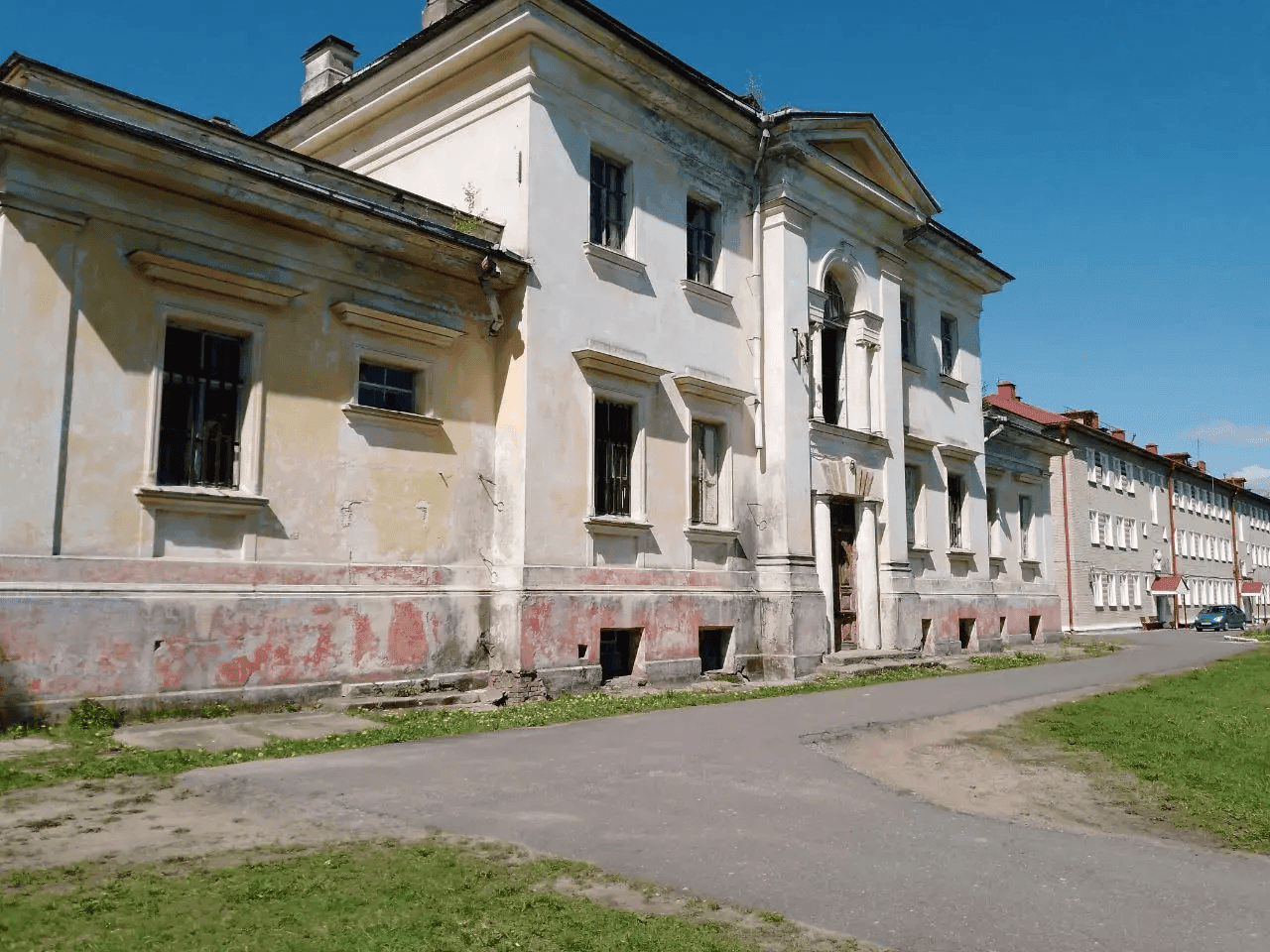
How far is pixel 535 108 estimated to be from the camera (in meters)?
13.9

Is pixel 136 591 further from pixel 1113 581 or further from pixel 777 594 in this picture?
pixel 1113 581

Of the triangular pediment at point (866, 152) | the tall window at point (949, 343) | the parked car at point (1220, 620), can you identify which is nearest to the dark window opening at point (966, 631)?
the tall window at point (949, 343)

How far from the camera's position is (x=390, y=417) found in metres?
12.4

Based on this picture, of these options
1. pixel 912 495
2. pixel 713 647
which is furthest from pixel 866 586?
pixel 713 647

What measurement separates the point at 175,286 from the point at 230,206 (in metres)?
1.16

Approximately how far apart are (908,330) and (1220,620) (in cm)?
3301

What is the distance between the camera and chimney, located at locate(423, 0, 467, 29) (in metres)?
16.6

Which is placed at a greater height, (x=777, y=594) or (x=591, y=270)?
(x=591, y=270)

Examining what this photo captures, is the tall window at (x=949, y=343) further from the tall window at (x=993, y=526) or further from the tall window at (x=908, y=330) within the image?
the tall window at (x=993, y=526)

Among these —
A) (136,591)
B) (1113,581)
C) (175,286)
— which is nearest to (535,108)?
(175,286)

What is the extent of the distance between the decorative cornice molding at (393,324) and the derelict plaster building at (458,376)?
8 centimetres

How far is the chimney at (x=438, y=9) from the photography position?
16609 millimetres

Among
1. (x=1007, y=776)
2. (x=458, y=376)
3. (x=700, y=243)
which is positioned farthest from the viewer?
(x=700, y=243)

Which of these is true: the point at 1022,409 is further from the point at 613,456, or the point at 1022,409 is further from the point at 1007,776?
the point at 1007,776
